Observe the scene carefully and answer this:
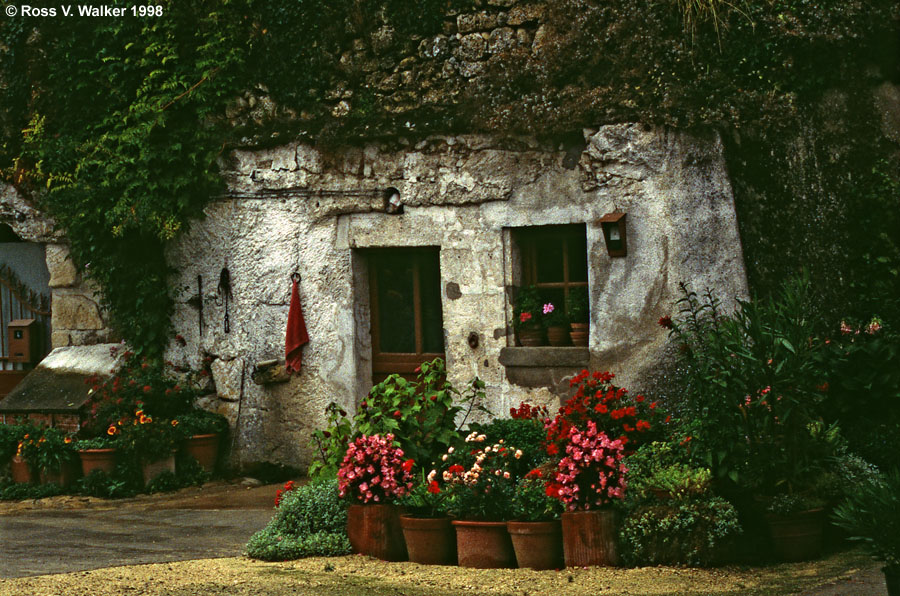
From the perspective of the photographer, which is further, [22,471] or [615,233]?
[22,471]

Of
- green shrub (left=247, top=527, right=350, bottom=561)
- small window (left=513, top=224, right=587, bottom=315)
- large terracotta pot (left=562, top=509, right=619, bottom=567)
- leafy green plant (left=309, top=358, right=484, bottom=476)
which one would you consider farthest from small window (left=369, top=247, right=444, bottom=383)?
large terracotta pot (left=562, top=509, right=619, bottom=567)

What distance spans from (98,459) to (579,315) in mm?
4208

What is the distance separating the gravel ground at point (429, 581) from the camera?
5.53 meters

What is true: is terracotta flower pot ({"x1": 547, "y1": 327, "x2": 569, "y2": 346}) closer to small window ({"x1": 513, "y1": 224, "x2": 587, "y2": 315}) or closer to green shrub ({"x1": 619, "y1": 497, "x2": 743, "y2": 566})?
small window ({"x1": 513, "y1": 224, "x2": 587, "y2": 315})

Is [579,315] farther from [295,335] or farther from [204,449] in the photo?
[204,449]

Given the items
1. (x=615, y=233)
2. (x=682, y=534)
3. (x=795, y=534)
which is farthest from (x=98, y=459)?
(x=795, y=534)

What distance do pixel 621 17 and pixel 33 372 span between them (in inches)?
249

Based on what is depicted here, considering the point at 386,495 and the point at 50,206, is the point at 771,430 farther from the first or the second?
the point at 50,206

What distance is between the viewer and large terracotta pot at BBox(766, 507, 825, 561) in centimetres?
595

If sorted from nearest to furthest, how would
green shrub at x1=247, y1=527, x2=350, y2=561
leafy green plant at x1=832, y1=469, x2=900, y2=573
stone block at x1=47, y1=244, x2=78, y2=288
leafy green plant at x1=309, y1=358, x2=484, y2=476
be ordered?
leafy green plant at x1=832, y1=469, x2=900, y2=573 → green shrub at x1=247, y1=527, x2=350, y2=561 → leafy green plant at x1=309, y1=358, x2=484, y2=476 → stone block at x1=47, y1=244, x2=78, y2=288

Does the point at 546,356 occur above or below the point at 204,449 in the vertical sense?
above

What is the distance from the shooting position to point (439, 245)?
912 centimetres

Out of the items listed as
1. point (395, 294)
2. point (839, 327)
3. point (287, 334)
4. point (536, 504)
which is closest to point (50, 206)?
point (287, 334)

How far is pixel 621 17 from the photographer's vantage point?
27.5ft
